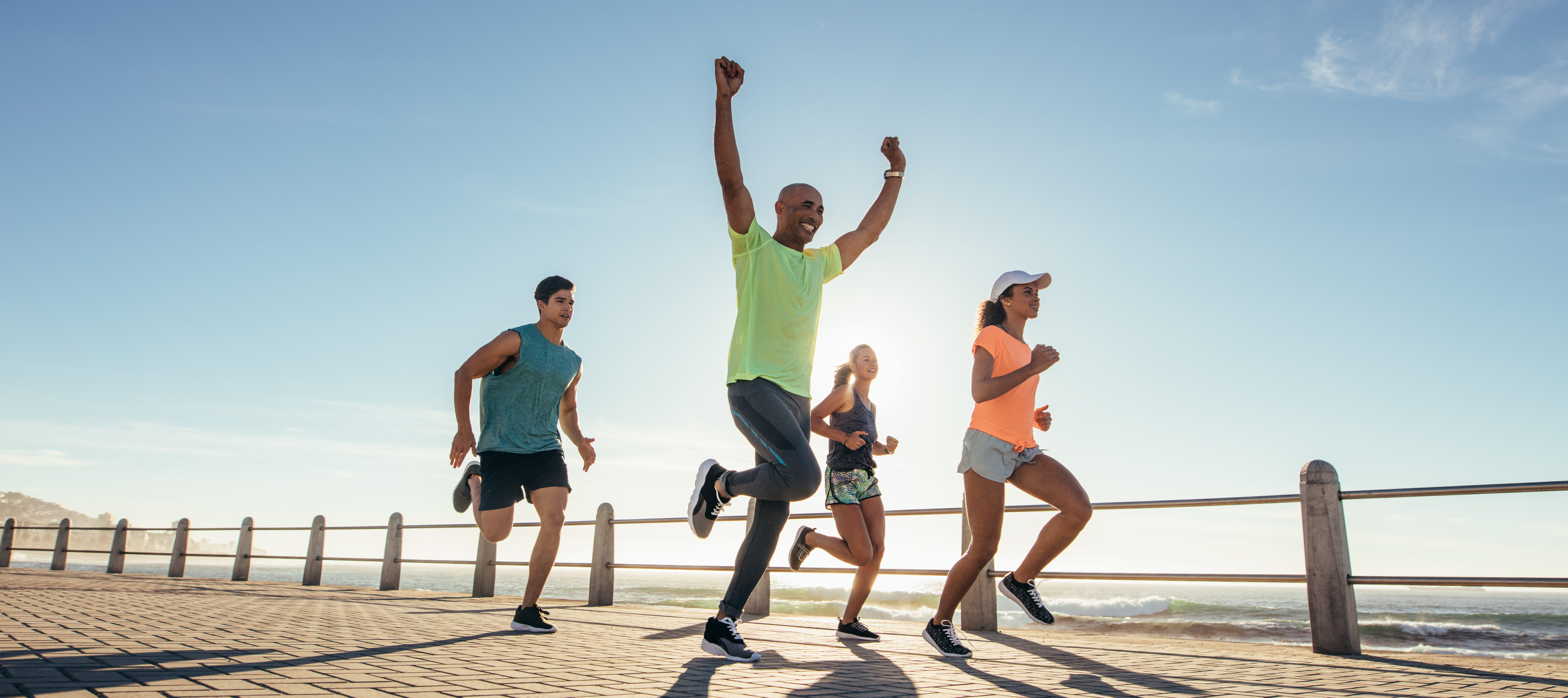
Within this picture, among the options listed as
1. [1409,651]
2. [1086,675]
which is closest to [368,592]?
[1086,675]

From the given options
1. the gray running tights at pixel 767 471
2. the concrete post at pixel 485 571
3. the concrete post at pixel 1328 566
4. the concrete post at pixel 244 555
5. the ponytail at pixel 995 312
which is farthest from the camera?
the concrete post at pixel 244 555

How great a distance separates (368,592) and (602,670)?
861cm

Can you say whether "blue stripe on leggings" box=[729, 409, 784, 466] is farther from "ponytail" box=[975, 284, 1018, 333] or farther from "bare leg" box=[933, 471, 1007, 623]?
"ponytail" box=[975, 284, 1018, 333]

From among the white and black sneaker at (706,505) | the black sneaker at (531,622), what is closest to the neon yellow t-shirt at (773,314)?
the white and black sneaker at (706,505)

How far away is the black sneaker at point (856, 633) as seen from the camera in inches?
182

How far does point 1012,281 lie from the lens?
14.4ft

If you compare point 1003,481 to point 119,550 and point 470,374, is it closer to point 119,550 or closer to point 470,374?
point 470,374

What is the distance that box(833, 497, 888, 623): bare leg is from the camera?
4.80m

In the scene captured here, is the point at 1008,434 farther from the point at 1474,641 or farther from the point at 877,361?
the point at 1474,641

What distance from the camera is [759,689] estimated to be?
2584 millimetres

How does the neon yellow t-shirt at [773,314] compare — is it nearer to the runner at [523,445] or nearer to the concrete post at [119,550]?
the runner at [523,445]

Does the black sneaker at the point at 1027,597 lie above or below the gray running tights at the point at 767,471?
below

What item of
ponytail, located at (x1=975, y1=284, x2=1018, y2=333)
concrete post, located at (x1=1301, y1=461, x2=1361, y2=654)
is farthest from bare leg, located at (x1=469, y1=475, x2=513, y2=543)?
concrete post, located at (x1=1301, y1=461, x2=1361, y2=654)

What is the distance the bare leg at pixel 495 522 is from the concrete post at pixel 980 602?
2919mm
